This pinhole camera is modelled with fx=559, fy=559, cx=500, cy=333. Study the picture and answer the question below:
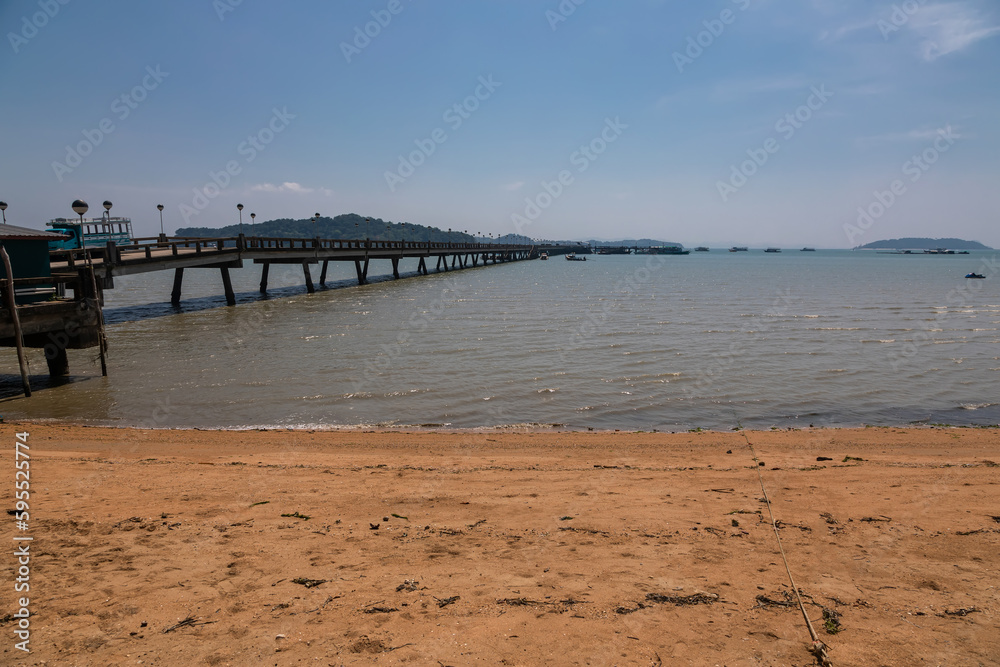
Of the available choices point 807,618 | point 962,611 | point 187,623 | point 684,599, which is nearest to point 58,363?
point 187,623

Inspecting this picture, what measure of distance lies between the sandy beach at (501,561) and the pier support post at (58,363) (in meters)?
8.45

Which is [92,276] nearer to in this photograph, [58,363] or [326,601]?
[58,363]

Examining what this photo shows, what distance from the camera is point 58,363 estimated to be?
1662 centimetres

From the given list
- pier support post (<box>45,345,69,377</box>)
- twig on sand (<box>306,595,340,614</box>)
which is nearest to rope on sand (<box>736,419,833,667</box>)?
twig on sand (<box>306,595,340,614</box>)

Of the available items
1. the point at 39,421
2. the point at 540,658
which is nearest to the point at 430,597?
the point at 540,658

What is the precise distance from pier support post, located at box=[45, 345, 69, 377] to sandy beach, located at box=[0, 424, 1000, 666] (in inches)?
332

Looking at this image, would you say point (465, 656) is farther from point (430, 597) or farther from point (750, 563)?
point (750, 563)

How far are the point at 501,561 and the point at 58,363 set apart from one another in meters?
17.2

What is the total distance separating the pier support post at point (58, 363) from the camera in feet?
54.0

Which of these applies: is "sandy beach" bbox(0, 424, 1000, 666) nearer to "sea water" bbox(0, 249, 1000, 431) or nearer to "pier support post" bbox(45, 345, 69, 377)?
"sea water" bbox(0, 249, 1000, 431)

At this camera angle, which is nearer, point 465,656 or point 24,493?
point 465,656

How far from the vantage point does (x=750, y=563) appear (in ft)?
18.0

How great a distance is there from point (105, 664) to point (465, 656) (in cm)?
250

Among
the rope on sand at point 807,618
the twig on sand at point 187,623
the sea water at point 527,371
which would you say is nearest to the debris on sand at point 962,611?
the rope on sand at point 807,618
